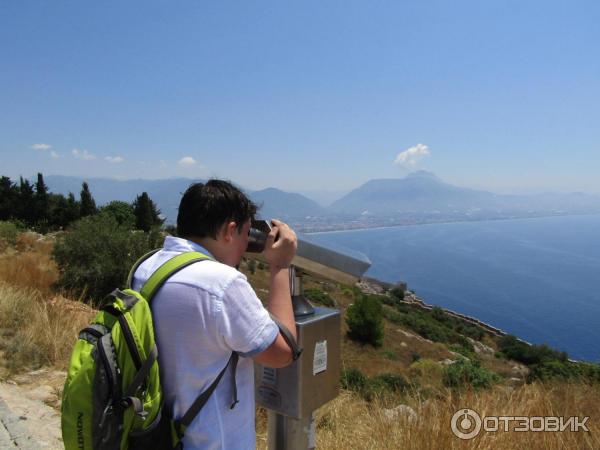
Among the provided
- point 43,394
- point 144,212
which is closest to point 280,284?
point 43,394

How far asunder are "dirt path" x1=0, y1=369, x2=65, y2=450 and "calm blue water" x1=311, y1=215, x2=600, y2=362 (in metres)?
30.1

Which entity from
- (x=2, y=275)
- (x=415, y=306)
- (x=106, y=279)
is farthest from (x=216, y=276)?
(x=415, y=306)

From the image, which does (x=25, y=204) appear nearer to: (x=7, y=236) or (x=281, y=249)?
(x=7, y=236)

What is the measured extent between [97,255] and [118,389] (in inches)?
357

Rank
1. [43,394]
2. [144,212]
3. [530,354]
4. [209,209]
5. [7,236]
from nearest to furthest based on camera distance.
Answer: [209,209]
[43,394]
[7,236]
[530,354]
[144,212]

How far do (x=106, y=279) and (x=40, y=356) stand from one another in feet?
17.4

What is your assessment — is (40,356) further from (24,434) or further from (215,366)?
(215,366)

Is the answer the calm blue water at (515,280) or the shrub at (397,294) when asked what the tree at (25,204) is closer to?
the calm blue water at (515,280)

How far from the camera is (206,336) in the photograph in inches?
47.5

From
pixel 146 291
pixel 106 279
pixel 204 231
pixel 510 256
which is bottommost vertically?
pixel 510 256

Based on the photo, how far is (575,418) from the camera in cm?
250

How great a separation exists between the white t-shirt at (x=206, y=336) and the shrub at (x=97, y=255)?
328 inches

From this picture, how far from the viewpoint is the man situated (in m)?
1.19

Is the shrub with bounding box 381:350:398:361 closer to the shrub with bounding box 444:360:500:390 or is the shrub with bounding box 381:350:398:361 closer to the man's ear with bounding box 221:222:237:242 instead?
the shrub with bounding box 444:360:500:390
